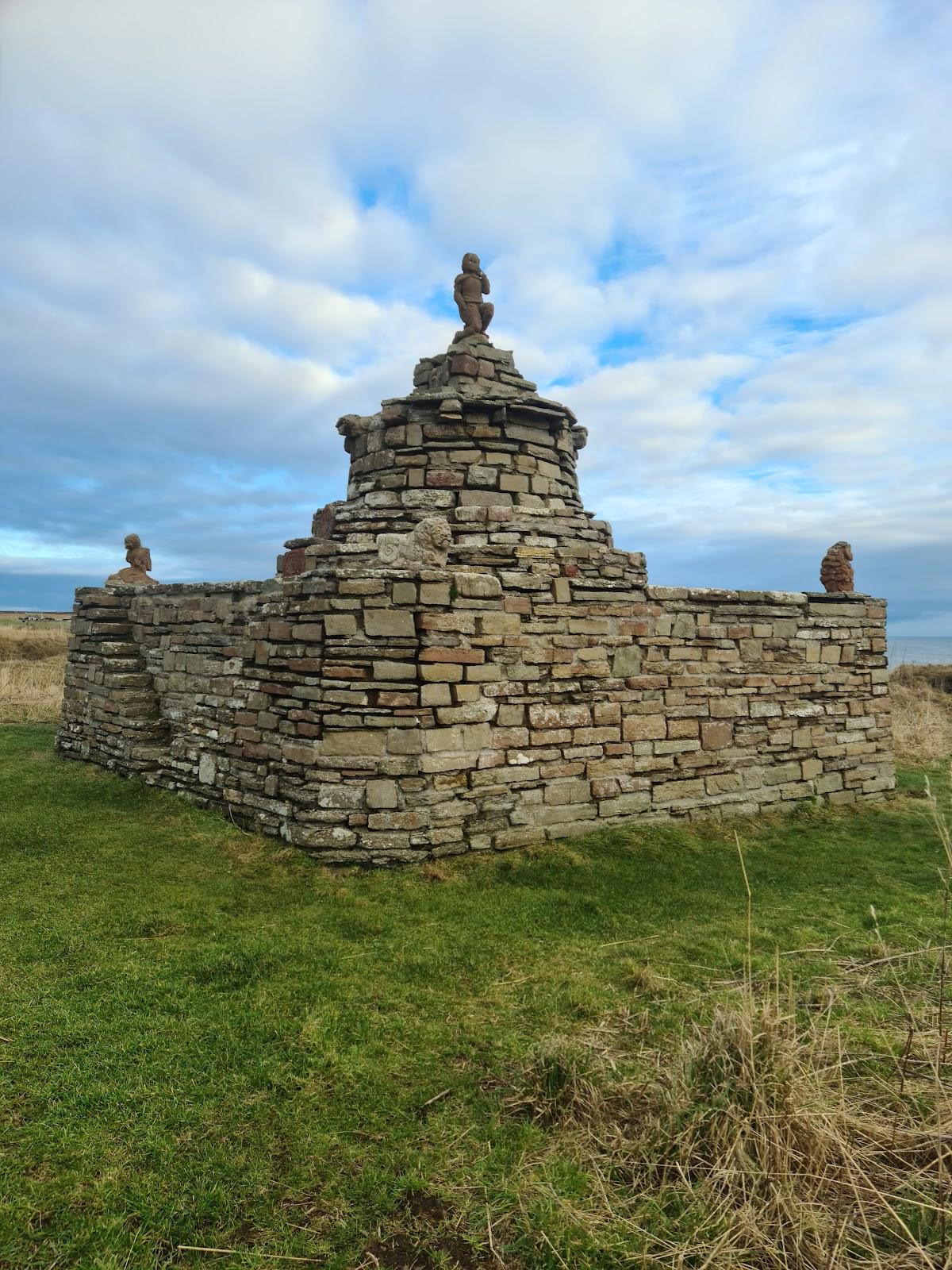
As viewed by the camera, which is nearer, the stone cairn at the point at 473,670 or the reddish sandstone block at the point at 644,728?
the stone cairn at the point at 473,670

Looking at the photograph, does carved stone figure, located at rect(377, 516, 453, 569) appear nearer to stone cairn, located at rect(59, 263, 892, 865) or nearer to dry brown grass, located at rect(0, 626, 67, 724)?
stone cairn, located at rect(59, 263, 892, 865)

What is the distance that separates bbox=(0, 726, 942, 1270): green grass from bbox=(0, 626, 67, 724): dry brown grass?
8.45 m

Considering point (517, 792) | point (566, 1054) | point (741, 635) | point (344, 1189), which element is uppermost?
point (741, 635)

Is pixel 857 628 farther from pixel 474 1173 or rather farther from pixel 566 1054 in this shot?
pixel 474 1173

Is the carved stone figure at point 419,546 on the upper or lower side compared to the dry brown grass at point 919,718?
upper

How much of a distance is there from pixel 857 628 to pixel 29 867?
10.2 m

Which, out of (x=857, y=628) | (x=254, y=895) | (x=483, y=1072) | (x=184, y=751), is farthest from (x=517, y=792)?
(x=857, y=628)

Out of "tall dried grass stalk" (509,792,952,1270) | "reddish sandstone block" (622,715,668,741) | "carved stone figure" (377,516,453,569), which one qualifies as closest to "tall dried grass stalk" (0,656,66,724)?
"carved stone figure" (377,516,453,569)

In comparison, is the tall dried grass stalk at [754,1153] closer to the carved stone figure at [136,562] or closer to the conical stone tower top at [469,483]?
the conical stone tower top at [469,483]

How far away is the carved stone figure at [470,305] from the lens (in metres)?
8.72

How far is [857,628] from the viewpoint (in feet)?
32.3

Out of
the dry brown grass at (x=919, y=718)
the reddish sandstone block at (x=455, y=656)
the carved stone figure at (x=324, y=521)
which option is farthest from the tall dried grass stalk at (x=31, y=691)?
the dry brown grass at (x=919, y=718)

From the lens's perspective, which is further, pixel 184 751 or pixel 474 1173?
pixel 184 751

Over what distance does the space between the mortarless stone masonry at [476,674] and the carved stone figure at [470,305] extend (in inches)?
8.6
